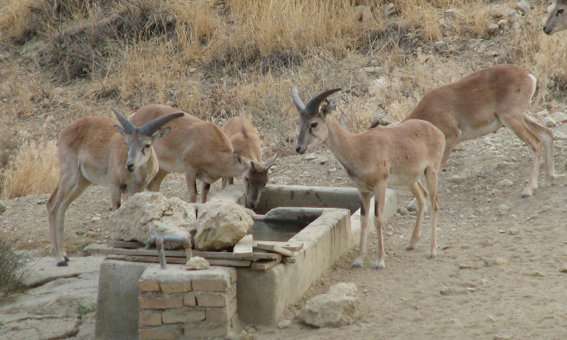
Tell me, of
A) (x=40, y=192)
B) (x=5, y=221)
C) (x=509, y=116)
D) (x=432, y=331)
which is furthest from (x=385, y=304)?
(x=40, y=192)

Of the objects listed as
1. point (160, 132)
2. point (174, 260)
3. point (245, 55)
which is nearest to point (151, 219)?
point (174, 260)

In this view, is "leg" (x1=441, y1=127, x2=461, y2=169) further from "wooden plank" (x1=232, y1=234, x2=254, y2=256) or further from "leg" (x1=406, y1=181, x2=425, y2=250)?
"wooden plank" (x1=232, y1=234, x2=254, y2=256)

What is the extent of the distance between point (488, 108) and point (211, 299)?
548cm

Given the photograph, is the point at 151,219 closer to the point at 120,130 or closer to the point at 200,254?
the point at 200,254

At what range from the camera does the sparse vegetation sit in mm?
15727

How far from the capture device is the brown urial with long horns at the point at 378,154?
924 cm

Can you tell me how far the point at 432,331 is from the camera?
23.9ft

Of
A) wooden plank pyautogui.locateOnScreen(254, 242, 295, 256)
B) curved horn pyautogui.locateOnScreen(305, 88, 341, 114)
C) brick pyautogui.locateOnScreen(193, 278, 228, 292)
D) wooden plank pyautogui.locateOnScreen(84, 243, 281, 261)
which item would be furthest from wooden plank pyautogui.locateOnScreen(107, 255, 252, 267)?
curved horn pyautogui.locateOnScreen(305, 88, 341, 114)

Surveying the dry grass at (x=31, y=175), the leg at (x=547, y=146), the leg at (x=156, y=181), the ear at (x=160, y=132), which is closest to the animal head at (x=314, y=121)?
the ear at (x=160, y=132)

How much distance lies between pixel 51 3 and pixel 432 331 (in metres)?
16.1

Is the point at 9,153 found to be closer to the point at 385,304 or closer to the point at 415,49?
the point at 415,49

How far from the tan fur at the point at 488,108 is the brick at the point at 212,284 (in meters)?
5.08

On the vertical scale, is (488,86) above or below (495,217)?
above

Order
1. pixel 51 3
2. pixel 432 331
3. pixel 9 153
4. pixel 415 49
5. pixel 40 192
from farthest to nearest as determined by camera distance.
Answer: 1. pixel 51 3
2. pixel 415 49
3. pixel 9 153
4. pixel 40 192
5. pixel 432 331
